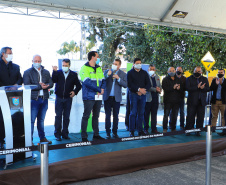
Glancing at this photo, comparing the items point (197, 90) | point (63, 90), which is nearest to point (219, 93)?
point (197, 90)

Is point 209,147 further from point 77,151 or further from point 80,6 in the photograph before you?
point 80,6

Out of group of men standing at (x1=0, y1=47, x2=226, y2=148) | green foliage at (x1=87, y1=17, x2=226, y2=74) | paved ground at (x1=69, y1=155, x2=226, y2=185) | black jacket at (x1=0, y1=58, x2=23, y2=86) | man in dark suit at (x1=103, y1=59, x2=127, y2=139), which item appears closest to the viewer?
paved ground at (x1=69, y1=155, x2=226, y2=185)

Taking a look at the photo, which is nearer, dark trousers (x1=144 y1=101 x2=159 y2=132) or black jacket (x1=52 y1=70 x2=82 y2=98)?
black jacket (x1=52 y1=70 x2=82 y2=98)

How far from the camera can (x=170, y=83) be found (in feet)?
22.1

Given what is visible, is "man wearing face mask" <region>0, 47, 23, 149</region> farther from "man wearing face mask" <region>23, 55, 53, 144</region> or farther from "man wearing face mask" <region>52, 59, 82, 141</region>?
"man wearing face mask" <region>52, 59, 82, 141</region>

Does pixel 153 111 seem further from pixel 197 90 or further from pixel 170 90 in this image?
pixel 197 90

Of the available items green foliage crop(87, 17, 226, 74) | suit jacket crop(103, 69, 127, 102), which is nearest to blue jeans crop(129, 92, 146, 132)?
suit jacket crop(103, 69, 127, 102)

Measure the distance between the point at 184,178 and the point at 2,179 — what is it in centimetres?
263

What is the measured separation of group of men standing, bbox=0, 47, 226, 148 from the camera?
16.7 ft

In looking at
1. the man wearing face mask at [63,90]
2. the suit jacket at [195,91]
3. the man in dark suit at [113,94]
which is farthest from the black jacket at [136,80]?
the man wearing face mask at [63,90]

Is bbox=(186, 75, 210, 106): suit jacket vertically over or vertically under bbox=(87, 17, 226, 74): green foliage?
under

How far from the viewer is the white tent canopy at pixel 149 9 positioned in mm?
5426

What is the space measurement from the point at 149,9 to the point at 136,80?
5.53ft

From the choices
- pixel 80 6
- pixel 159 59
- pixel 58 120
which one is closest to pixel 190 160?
pixel 58 120
